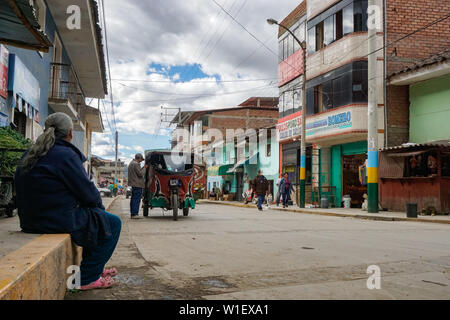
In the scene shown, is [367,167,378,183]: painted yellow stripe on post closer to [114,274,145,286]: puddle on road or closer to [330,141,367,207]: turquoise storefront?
[330,141,367,207]: turquoise storefront

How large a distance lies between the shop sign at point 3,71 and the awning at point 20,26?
4.21 metres

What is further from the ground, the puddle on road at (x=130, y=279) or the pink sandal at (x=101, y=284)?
the pink sandal at (x=101, y=284)

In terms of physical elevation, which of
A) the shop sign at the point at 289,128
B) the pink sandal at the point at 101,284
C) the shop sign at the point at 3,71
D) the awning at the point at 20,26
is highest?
the shop sign at the point at 289,128

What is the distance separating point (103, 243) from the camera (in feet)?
12.0

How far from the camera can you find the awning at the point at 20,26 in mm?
5293

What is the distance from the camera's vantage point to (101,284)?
146 inches

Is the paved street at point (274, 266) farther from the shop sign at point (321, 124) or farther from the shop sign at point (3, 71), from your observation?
the shop sign at point (321, 124)

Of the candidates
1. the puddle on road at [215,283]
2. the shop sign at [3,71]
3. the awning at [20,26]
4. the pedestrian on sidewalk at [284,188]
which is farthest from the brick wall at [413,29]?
the puddle on road at [215,283]

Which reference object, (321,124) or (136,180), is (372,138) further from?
(136,180)

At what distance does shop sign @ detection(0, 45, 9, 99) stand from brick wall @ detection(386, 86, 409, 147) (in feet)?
50.2

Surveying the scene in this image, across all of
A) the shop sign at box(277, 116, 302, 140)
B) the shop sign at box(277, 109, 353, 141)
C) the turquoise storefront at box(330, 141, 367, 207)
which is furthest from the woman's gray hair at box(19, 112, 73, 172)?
the shop sign at box(277, 116, 302, 140)

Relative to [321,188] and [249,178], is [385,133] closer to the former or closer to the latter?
[321,188]

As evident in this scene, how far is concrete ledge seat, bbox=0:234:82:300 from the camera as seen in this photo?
204cm

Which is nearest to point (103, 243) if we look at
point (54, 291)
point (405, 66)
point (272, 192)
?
point (54, 291)
